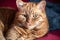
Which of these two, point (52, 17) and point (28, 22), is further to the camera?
point (52, 17)

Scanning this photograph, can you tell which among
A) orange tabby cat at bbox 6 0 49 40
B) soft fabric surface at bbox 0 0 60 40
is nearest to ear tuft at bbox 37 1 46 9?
orange tabby cat at bbox 6 0 49 40

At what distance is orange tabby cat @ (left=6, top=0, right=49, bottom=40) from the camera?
1285 mm

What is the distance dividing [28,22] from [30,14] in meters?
0.07

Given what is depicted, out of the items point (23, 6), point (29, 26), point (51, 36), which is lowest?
point (51, 36)

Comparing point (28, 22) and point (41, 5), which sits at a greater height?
Result: point (41, 5)

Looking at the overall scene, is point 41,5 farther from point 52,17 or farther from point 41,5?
point 52,17

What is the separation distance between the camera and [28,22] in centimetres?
125

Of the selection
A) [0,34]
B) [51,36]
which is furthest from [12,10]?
[51,36]

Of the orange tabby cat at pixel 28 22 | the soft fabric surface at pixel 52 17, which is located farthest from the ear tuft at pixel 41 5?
the soft fabric surface at pixel 52 17

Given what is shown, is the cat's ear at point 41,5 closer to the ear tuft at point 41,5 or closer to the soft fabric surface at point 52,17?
the ear tuft at point 41,5

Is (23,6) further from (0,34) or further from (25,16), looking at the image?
(0,34)

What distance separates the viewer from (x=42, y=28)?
1.39 m

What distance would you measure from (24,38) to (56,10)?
0.53 metres

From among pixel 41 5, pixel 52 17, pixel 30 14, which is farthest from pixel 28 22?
pixel 52 17
